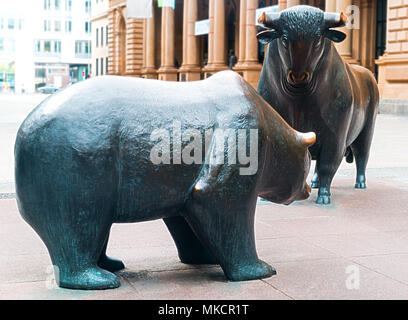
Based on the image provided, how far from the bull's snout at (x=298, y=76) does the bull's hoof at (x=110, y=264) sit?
3.08 m

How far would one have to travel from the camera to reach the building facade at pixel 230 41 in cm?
2739

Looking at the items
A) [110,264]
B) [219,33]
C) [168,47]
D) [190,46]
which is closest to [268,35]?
[110,264]

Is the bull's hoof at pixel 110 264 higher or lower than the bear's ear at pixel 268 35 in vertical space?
lower

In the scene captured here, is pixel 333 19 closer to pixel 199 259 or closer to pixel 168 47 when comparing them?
pixel 199 259

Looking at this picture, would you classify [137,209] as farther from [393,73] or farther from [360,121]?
[393,73]

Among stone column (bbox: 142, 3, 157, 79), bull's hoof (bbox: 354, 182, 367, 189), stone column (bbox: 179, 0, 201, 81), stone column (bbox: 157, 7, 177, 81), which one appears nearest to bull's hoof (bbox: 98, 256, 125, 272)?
bull's hoof (bbox: 354, 182, 367, 189)

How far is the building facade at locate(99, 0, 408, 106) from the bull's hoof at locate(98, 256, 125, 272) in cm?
2364

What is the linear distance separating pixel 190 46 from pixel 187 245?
140 feet

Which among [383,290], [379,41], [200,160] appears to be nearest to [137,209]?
[200,160]

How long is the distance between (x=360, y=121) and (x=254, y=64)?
3025 centimetres

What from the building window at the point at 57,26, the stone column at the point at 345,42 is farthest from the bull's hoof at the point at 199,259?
the building window at the point at 57,26

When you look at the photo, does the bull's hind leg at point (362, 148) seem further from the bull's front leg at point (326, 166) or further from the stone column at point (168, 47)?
the stone column at point (168, 47)

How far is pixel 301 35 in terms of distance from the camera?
6.28m

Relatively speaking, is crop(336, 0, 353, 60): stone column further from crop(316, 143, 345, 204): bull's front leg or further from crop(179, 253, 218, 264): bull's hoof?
crop(179, 253, 218, 264): bull's hoof
